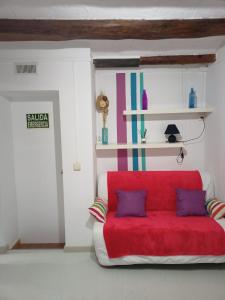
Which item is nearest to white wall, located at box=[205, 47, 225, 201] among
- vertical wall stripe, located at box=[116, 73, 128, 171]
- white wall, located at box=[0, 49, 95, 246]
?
vertical wall stripe, located at box=[116, 73, 128, 171]

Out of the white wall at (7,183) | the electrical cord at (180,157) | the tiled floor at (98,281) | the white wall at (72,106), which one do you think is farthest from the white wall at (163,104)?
the tiled floor at (98,281)

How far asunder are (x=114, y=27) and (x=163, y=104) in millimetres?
1436

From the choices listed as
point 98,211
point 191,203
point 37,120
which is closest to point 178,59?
point 191,203

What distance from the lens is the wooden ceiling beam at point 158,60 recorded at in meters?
3.02

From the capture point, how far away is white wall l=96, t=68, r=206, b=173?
3.34 m

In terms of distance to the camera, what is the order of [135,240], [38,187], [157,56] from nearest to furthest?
[135,240] < [157,56] < [38,187]

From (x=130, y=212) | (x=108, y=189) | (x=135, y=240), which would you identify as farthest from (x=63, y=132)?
(x=135, y=240)

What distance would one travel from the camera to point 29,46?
2787 millimetres

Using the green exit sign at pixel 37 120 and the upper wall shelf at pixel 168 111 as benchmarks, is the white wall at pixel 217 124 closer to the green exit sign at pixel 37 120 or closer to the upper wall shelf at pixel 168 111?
the upper wall shelf at pixel 168 111

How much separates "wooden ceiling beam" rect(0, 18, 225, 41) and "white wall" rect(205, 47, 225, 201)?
71 centimetres

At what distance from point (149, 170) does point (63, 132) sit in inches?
54.6

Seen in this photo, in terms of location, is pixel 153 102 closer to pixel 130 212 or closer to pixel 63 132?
pixel 63 132

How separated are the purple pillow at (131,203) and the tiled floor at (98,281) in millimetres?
593

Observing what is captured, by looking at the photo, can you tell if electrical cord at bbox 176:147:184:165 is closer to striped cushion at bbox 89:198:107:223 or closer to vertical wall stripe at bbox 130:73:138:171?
vertical wall stripe at bbox 130:73:138:171
